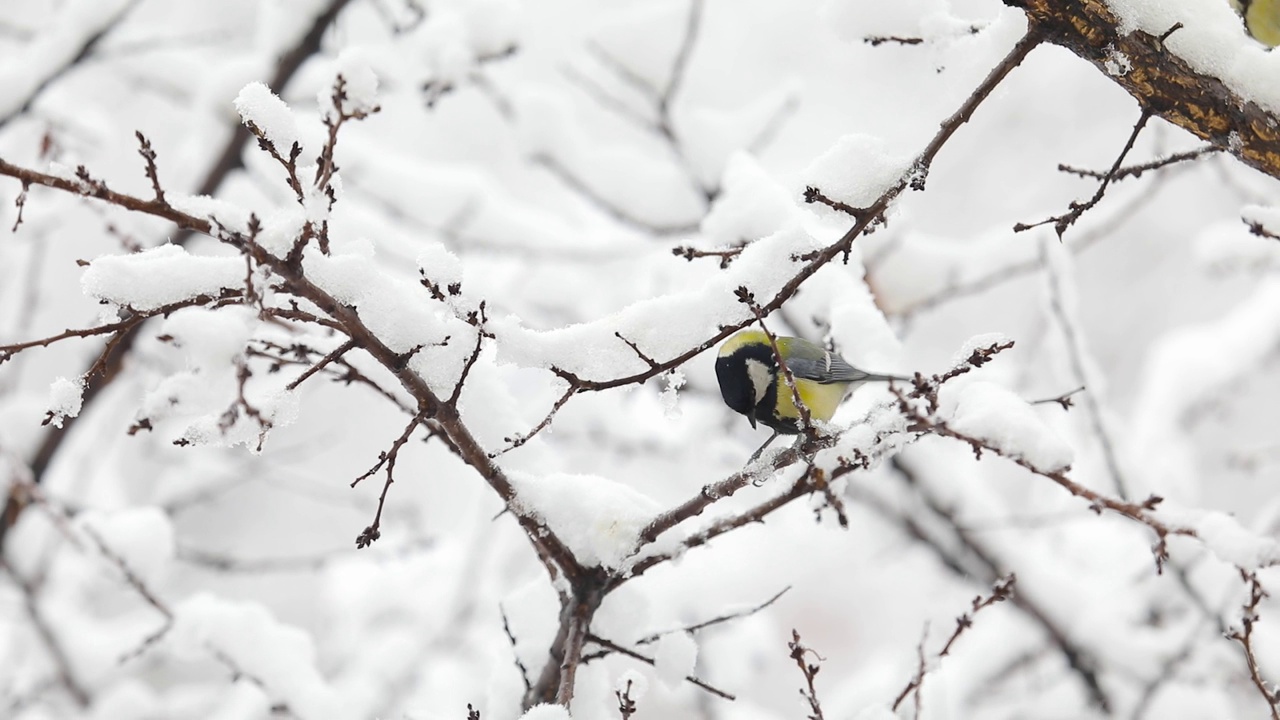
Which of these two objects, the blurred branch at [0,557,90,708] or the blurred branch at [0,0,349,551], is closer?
the blurred branch at [0,0,349,551]

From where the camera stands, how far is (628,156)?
14.1 ft

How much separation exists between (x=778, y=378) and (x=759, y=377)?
5 centimetres

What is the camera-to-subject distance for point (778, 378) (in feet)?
7.45

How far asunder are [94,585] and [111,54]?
318cm

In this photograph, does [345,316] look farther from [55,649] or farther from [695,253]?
[55,649]

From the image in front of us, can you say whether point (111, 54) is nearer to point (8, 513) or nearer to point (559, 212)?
point (8, 513)

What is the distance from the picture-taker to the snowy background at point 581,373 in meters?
1.47

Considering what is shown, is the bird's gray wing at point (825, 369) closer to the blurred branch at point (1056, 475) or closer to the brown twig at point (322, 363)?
the blurred branch at point (1056, 475)

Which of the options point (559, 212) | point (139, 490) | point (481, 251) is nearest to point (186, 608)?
point (481, 251)

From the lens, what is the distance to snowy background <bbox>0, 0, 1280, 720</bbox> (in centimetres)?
147

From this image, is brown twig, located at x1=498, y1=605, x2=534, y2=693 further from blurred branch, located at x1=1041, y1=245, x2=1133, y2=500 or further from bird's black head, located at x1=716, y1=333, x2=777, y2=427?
blurred branch, located at x1=1041, y1=245, x2=1133, y2=500

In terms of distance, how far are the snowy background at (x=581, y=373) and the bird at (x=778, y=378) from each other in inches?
3.5


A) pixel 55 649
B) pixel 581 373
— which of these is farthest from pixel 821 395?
pixel 55 649

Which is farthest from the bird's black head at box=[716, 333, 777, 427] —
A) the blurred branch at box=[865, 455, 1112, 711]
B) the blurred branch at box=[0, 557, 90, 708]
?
the blurred branch at box=[0, 557, 90, 708]
